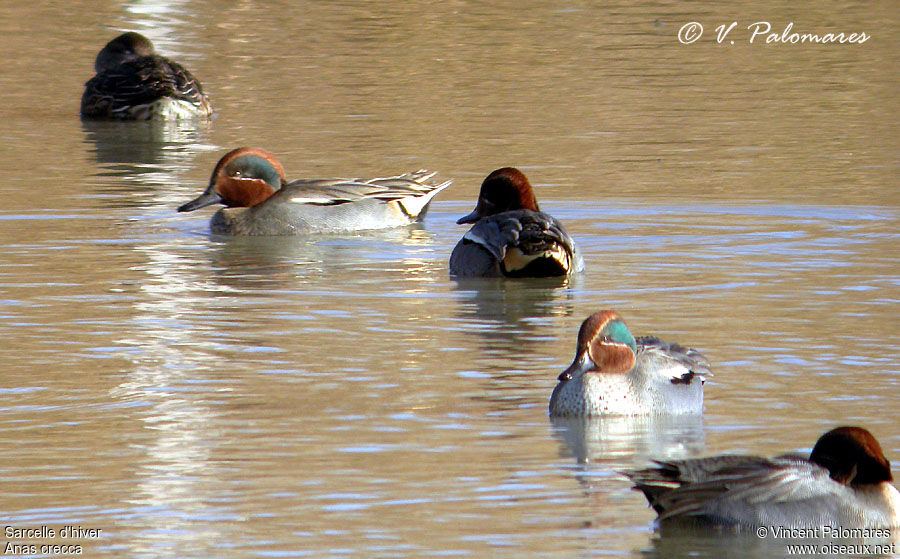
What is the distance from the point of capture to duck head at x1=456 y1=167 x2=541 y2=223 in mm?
13531

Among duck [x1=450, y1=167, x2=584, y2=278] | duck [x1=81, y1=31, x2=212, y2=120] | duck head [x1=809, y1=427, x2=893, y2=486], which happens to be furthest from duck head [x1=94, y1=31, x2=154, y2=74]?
duck head [x1=809, y1=427, x2=893, y2=486]

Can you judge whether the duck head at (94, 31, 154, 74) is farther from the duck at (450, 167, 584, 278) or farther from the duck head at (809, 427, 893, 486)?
the duck head at (809, 427, 893, 486)

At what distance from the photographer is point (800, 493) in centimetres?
677

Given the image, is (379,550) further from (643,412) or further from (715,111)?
(715,111)

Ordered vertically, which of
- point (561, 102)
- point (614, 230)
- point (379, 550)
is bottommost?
point (379, 550)

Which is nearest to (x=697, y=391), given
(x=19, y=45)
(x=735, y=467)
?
(x=735, y=467)

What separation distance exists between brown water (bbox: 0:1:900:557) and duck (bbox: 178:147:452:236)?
0.27m

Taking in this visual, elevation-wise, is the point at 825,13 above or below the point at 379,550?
above

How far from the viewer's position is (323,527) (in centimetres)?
696

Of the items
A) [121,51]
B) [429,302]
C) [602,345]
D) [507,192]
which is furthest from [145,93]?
[602,345]

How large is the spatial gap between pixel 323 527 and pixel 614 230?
318 inches

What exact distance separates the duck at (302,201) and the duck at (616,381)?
266 inches

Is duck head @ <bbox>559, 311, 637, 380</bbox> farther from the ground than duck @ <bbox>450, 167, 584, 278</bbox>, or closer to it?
closer to it

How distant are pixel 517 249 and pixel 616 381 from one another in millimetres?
3965
